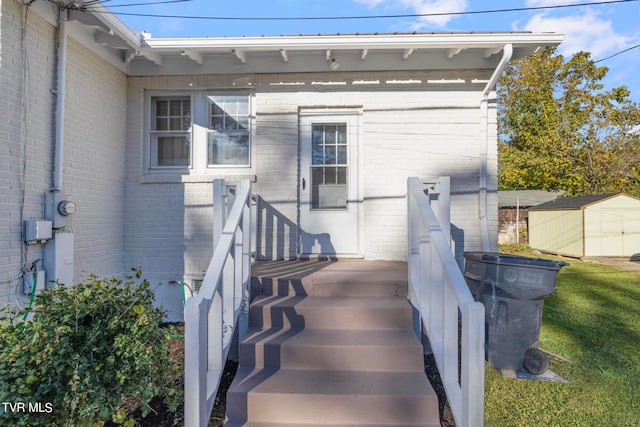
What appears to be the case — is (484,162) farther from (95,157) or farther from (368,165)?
(95,157)

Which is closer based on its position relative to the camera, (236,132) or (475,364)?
(475,364)

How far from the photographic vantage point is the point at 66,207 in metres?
3.55

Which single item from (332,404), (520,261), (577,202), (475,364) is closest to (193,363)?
(332,404)

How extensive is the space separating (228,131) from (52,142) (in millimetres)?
1906

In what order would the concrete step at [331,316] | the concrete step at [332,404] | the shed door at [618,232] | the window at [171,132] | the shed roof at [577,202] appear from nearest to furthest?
the concrete step at [332,404], the concrete step at [331,316], the window at [171,132], the shed door at [618,232], the shed roof at [577,202]

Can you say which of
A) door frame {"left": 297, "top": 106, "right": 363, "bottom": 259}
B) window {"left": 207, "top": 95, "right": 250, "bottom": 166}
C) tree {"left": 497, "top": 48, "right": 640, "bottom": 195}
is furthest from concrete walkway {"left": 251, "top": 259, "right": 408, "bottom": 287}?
tree {"left": 497, "top": 48, "right": 640, "bottom": 195}

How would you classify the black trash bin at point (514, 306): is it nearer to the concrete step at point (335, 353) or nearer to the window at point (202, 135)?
the concrete step at point (335, 353)

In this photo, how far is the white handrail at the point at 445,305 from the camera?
1.95 metres

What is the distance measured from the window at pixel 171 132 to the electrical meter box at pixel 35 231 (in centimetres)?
165

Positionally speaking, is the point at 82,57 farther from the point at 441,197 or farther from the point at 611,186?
the point at 611,186

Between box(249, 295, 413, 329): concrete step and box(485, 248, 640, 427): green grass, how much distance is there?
928mm

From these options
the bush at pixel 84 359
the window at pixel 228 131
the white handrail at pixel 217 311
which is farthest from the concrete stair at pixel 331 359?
the window at pixel 228 131

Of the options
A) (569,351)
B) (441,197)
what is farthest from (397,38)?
(569,351)

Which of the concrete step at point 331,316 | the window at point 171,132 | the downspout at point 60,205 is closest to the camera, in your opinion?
the concrete step at point 331,316
